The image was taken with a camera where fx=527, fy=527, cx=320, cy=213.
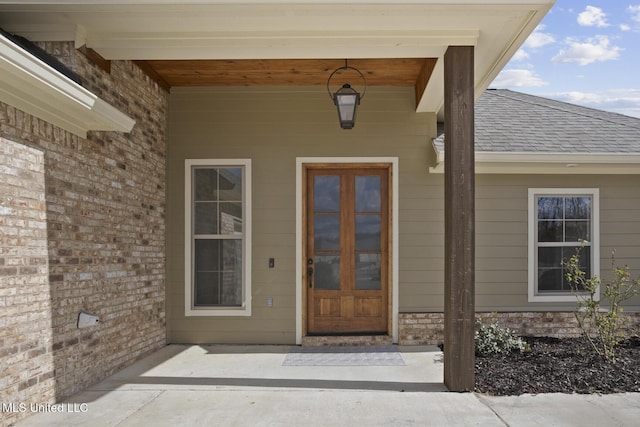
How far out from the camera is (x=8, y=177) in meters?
3.74

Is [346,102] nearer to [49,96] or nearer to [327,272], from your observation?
A: [327,272]

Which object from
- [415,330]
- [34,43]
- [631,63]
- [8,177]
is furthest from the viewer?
[631,63]

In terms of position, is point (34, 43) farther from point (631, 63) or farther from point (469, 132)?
point (631, 63)

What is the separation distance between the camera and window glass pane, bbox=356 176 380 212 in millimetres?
6812

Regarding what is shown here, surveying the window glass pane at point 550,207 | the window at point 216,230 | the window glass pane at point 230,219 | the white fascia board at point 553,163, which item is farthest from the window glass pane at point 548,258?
the window glass pane at point 230,219

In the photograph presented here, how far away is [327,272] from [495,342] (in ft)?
7.16

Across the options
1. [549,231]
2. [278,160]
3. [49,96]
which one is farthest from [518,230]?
[49,96]

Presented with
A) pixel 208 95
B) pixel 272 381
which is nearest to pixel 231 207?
pixel 208 95

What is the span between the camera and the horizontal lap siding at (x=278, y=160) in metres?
6.68

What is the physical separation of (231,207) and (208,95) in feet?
4.85

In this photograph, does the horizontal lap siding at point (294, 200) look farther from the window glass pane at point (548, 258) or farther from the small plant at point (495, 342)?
the small plant at point (495, 342)

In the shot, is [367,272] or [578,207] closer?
[367,272]

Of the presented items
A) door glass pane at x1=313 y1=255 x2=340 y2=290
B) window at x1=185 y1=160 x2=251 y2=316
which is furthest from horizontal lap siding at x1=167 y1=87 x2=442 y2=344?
door glass pane at x1=313 y1=255 x2=340 y2=290

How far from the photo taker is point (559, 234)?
689 cm
